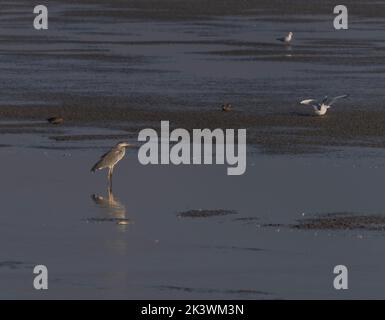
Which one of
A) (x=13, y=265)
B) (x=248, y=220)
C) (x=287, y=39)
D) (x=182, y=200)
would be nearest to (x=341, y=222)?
(x=248, y=220)

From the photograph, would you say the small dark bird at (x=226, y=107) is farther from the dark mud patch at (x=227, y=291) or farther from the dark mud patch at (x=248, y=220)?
the dark mud patch at (x=227, y=291)

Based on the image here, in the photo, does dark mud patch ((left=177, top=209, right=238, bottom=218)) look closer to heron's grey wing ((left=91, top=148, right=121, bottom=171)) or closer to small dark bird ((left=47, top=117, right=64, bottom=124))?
heron's grey wing ((left=91, top=148, right=121, bottom=171))

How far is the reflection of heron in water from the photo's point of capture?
17.0m

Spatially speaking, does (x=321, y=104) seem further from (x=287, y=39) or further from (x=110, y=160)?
(x=287, y=39)

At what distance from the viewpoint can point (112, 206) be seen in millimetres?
17656

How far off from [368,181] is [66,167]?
158 inches

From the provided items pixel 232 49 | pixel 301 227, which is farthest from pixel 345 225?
pixel 232 49

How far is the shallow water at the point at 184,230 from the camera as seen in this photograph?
1399 centimetres

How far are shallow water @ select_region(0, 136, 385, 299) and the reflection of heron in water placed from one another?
0.04 feet

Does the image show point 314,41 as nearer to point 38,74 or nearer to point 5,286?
point 38,74

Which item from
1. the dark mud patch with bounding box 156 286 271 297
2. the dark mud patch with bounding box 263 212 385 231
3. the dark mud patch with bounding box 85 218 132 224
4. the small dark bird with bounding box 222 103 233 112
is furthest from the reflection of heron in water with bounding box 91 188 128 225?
the small dark bird with bounding box 222 103 233 112

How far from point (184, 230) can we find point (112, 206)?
5.14ft

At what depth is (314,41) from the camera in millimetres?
40062
